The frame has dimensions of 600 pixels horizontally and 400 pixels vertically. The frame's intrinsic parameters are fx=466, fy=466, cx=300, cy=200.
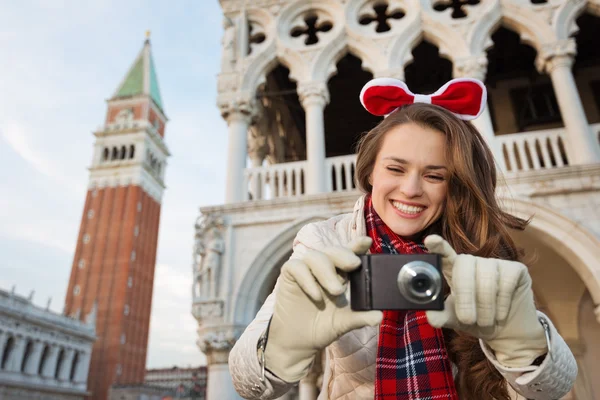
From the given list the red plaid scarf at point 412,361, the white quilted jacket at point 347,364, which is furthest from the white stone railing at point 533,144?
the red plaid scarf at point 412,361

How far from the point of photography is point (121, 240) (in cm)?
5206

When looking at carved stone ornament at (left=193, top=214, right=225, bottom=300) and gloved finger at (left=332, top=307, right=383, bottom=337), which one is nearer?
gloved finger at (left=332, top=307, right=383, bottom=337)

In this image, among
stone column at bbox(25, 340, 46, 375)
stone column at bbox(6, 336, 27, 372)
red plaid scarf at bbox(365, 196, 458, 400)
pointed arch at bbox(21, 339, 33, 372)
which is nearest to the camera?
red plaid scarf at bbox(365, 196, 458, 400)

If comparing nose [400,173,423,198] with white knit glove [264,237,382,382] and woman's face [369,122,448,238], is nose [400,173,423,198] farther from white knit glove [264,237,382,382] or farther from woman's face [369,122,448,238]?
white knit glove [264,237,382,382]

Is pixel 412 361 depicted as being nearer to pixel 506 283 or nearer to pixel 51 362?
pixel 506 283

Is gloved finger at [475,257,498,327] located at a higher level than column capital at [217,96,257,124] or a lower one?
lower

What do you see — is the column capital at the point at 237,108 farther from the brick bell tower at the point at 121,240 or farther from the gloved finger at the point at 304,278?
the brick bell tower at the point at 121,240

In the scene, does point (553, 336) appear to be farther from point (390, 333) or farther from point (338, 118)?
point (338, 118)

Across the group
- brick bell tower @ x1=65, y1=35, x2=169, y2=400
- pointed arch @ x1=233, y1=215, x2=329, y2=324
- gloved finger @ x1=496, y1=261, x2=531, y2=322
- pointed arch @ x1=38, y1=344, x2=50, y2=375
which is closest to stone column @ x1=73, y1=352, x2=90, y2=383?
brick bell tower @ x1=65, y1=35, x2=169, y2=400

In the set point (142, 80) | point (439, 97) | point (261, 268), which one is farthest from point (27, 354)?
point (439, 97)

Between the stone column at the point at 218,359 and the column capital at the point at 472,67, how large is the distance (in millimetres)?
5262

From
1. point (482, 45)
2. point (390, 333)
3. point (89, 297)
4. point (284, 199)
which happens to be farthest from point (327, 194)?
A: point (89, 297)

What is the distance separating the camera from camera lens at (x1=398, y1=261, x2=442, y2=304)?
96cm

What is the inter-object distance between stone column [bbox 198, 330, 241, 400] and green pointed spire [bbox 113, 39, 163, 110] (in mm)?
60290
